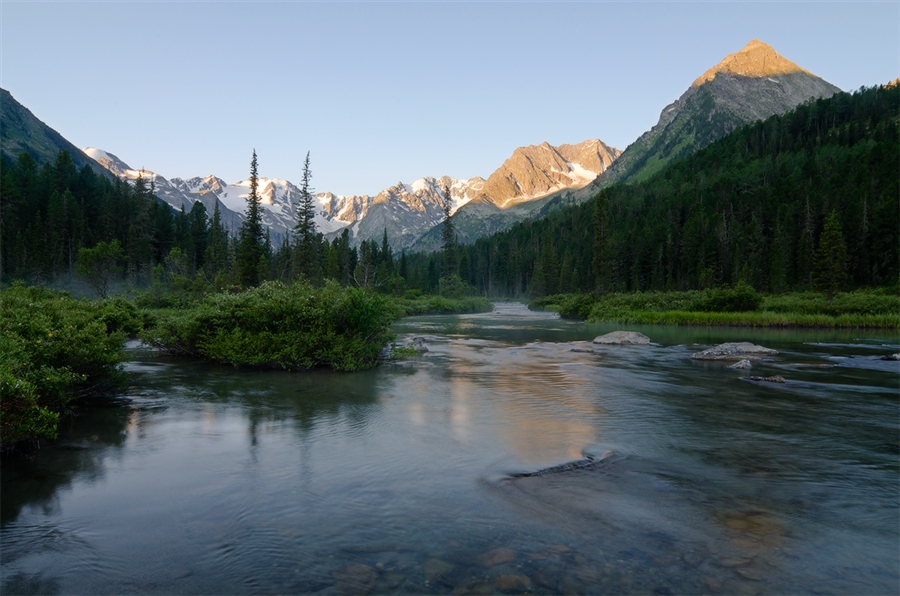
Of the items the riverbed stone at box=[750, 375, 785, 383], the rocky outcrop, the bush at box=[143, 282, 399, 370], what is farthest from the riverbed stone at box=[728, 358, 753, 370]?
the bush at box=[143, 282, 399, 370]

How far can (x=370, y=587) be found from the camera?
22.0ft

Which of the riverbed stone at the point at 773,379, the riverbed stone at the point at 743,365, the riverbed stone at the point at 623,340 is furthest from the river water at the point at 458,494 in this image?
the riverbed stone at the point at 623,340

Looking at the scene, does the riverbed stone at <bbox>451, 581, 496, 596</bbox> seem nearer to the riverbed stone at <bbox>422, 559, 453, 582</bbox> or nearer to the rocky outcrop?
the riverbed stone at <bbox>422, 559, 453, 582</bbox>

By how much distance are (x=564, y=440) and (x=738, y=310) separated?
58131 mm

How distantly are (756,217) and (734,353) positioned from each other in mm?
102243

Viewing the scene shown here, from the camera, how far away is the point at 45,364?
13.2m

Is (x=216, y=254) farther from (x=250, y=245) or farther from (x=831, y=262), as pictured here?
(x=831, y=262)

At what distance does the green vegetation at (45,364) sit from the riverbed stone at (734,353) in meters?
28.5

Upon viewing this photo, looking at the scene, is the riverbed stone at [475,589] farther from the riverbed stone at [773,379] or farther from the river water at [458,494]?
the riverbed stone at [773,379]

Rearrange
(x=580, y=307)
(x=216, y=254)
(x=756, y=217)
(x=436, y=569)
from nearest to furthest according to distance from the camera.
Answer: (x=436, y=569) < (x=580, y=307) < (x=756, y=217) < (x=216, y=254)

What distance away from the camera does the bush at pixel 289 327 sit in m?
24.2

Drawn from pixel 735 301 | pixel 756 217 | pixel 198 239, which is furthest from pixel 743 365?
pixel 198 239

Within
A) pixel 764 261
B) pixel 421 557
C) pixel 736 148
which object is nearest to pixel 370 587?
pixel 421 557

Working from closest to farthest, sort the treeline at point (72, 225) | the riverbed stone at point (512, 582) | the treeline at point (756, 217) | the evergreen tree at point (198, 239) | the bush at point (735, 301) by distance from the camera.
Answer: the riverbed stone at point (512, 582), the bush at point (735, 301), the treeline at point (756, 217), the treeline at point (72, 225), the evergreen tree at point (198, 239)
